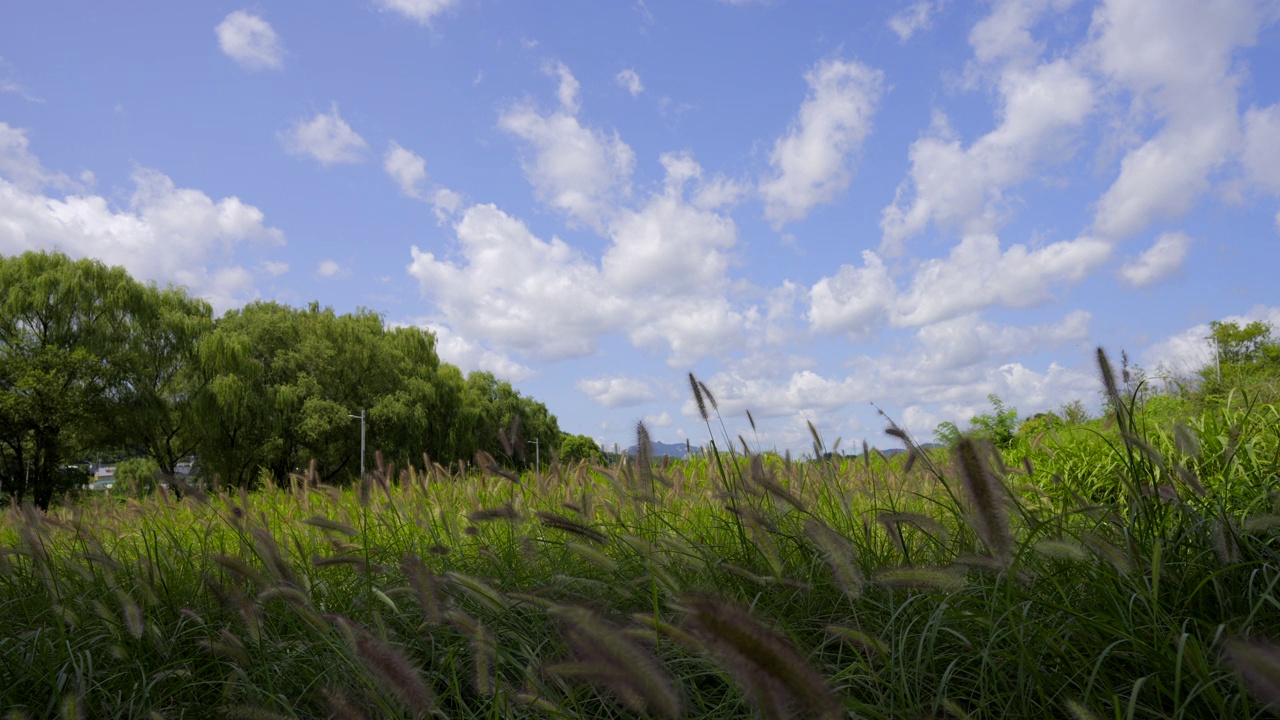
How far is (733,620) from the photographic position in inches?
30.2

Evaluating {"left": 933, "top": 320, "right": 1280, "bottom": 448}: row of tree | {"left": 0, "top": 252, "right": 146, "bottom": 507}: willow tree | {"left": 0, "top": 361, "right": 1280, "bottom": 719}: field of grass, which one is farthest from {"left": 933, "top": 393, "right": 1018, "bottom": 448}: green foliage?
{"left": 0, "top": 252, "right": 146, "bottom": 507}: willow tree

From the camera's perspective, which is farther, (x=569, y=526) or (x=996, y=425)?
(x=996, y=425)

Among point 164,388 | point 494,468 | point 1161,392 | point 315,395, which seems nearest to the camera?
point 494,468

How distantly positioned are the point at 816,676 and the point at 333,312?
36.9 m

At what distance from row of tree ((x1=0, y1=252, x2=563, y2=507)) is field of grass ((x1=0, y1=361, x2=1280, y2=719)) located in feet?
74.4

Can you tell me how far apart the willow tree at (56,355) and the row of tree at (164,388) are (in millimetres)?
42

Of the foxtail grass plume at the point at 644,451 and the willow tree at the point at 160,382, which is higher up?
the willow tree at the point at 160,382

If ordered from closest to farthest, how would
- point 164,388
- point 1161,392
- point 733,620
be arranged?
point 733,620, point 1161,392, point 164,388

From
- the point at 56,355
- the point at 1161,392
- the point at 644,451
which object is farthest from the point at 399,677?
the point at 56,355

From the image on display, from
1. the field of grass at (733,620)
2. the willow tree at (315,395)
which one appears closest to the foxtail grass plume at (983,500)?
the field of grass at (733,620)

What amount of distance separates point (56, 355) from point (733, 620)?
29695mm

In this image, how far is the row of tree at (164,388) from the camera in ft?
82.0

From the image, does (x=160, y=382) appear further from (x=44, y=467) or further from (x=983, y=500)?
(x=983, y=500)

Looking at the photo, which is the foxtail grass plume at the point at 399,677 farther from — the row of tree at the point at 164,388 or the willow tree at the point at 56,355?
the willow tree at the point at 56,355
